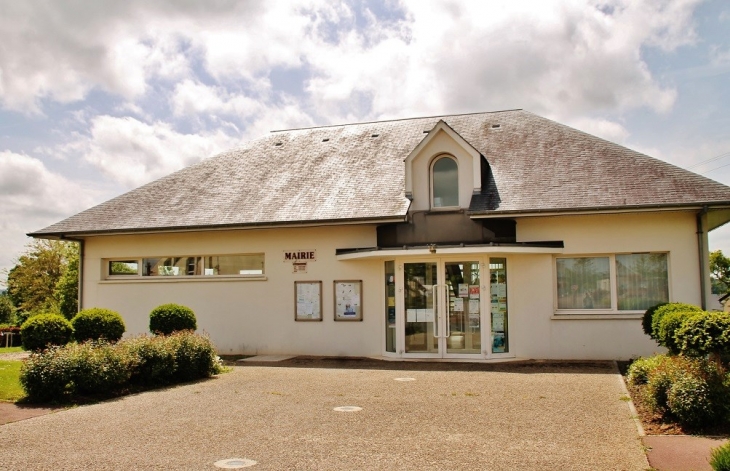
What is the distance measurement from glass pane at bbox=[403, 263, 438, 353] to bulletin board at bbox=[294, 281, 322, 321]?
8.27 ft

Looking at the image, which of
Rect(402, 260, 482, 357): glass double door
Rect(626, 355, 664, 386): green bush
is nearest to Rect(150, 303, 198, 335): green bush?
Rect(402, 260, 482, 357): glass double door

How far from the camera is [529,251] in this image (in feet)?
50.6

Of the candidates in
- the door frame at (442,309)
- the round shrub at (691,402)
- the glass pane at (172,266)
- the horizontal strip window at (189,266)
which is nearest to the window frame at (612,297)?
the door frame at (442,309)

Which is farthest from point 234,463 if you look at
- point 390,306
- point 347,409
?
point 390,306

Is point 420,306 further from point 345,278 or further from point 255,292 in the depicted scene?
point 255,292

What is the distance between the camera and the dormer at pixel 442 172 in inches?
651

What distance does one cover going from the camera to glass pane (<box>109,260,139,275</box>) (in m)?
19.3

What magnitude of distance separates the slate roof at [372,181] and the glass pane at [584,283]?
5.06ft

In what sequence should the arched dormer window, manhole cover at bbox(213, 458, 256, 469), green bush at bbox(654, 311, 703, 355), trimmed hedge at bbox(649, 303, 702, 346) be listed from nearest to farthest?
manhole cover at bbox(213, 458, 256, 469)
green bush at bbox(654, 311, 703, 355)
trimmed hedge at bbox(649, 303, 702, 346)
the arched dormer window

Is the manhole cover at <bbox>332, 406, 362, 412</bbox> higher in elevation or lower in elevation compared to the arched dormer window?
lower

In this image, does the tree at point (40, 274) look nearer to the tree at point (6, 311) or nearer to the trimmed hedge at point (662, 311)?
the tree at point (6, 311)

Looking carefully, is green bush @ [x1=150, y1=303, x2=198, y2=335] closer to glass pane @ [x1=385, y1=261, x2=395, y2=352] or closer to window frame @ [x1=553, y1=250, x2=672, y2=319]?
glass pane @ [x1=385, y1=261, x2=395, y2=352]

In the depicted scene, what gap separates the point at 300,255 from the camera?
17500 mm

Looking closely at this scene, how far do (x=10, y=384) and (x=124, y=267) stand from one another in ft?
24.5
